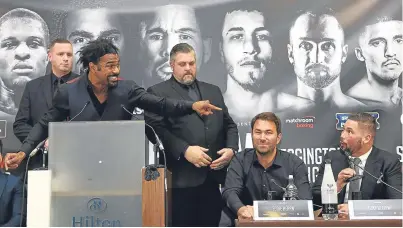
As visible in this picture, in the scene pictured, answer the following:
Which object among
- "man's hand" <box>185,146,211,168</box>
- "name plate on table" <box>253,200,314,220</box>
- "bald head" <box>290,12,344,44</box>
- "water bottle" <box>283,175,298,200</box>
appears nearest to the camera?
"name plate on table" <box>253,200,314,220</box>

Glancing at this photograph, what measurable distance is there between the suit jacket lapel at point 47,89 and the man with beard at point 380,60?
210cm

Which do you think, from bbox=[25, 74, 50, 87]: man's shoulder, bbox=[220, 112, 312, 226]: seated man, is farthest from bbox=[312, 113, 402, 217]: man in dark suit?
bbox=[25, 74, 50, 87]: man's shoulder

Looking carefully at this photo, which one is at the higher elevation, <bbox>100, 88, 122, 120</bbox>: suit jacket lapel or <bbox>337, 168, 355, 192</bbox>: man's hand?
<bbox>100, 88, 122, 120</bbox>: suit jacket lapel

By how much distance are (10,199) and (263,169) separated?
148cm

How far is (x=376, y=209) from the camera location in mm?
2887

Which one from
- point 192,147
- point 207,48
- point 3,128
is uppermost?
point 207,48

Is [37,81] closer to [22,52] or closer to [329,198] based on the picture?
[22,52]

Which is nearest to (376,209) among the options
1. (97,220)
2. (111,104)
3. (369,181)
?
(369,181)

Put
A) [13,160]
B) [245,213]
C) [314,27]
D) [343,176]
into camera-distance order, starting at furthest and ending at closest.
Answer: [314,27]
[13,160]
[343,176]
[245,213]

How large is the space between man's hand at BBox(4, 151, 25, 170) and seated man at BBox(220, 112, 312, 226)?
1.39 meters

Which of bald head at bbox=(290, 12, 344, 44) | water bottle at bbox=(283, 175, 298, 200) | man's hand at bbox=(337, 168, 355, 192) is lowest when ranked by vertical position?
water bottle at bbox=(283, 175, 298, 200)

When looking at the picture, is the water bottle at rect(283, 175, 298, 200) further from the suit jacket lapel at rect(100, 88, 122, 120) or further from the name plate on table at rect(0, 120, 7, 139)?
the name plate on table at rect(0, 120, 7, 139)

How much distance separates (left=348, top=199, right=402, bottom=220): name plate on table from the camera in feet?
9.43

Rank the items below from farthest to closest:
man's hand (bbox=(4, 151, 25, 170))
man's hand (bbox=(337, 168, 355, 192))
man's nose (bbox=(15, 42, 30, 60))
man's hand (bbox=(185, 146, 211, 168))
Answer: man's nose (bbox=(15, 42, 30, 60)) < man's hand (bbox=(4, 151, 25, 170)) < man's hand (bbox=(185, 146, 211, 168)) < man's hand (bbox=(337, 168, 355, 192))
